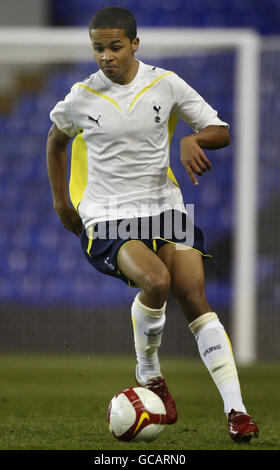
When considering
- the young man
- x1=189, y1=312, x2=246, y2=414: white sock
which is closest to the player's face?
the young man

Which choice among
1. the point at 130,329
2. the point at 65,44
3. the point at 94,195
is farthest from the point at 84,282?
the point at 94,195

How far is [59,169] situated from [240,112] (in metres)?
4.24

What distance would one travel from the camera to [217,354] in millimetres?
3768

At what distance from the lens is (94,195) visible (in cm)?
399

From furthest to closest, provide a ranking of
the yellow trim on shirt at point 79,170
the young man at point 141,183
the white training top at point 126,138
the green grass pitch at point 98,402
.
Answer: the yellow trim on shirt at point 79,170
the white training top at point 126,138
the young man at point 141,183
the green grass pitch at point 98,402

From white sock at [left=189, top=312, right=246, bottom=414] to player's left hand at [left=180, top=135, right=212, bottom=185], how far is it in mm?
608

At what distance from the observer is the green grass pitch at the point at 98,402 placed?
3642 millimetres

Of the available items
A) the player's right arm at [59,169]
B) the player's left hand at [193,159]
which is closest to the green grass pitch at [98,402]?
the player's right arm at [59,169]

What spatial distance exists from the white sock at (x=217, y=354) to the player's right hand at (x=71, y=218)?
85 centimetres

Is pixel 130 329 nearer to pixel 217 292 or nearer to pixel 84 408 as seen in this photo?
pixel 217 292

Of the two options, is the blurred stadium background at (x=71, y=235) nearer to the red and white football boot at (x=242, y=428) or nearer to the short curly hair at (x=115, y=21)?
the short curly hair at (x=115, y=21)

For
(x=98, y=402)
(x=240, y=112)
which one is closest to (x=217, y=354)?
(x=98, y=402)

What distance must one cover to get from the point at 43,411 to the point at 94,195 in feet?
4.75

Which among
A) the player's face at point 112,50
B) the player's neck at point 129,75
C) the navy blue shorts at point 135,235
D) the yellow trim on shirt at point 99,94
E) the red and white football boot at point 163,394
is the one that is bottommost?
the red and white football boot at point 163,394
